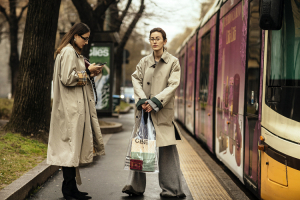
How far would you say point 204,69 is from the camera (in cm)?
827

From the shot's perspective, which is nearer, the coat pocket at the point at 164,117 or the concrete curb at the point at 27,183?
the concrete curb at the point at 27,183

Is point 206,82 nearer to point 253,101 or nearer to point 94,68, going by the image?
point 253,101

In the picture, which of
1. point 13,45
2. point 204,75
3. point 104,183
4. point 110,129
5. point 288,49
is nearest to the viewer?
point 288,49

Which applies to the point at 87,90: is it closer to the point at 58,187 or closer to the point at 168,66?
the point at 168,66

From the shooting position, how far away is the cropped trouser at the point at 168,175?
167 inches

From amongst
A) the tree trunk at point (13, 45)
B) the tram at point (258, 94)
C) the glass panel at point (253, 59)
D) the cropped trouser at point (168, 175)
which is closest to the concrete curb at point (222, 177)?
the tram at point (258, 94)

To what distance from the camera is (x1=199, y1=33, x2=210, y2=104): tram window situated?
25.7 feet

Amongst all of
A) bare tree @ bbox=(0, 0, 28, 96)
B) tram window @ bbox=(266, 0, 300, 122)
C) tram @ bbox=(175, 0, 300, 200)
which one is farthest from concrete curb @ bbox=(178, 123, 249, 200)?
bare tree @ bbox=(0, 0, 28, 96)

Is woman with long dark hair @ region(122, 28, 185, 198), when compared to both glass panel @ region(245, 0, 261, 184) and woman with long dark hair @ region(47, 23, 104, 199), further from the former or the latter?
glass panel @ region(245, 0, 261, 184)

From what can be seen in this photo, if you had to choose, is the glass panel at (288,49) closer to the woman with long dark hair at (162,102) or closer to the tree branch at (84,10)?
the woman with long dark hair at (162,102)

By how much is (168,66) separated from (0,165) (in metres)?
2.55

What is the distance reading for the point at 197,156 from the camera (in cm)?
723

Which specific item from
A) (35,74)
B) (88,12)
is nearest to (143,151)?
(35,74)

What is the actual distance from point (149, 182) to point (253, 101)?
1.85 metres
